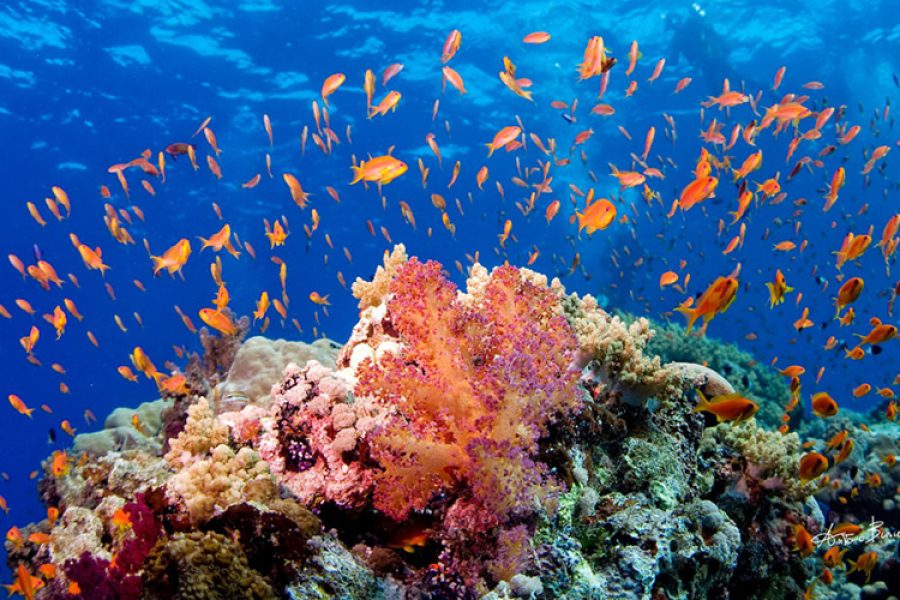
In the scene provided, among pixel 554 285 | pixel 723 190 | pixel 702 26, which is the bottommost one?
pixel 554 285

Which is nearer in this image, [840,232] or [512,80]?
[512,80]

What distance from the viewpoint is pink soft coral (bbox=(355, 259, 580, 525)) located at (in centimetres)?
302

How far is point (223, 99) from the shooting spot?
30234 mm

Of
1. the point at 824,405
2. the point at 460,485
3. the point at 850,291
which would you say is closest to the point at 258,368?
the point at 460,485

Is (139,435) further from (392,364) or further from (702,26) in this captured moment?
(702,26)

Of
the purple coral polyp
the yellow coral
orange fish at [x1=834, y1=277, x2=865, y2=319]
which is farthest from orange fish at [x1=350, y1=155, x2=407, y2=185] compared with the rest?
orange fish at [x1=834, y1=277, x2=865, y2=319]

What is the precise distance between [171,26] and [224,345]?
2261cm

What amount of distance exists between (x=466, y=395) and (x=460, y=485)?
0.57m

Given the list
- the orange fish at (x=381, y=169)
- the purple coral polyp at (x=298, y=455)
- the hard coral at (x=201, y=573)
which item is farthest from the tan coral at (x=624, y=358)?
the hard coral at (x=201, y=573)

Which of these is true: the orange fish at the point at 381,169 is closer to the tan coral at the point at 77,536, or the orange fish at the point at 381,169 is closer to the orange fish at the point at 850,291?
the tan coral at the point at 77,536

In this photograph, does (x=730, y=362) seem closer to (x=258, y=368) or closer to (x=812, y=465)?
(x=812, y=465)

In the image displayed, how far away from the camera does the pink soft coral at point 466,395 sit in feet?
9.91

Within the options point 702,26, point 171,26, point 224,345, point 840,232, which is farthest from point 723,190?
point 224,345

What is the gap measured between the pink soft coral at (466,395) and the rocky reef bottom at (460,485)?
0.5 inches
